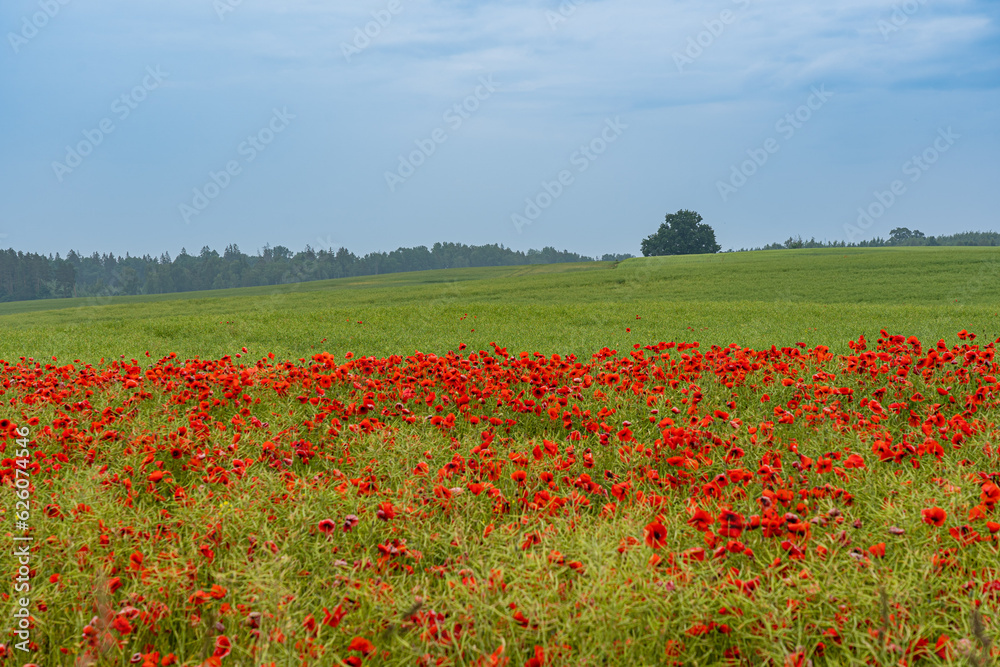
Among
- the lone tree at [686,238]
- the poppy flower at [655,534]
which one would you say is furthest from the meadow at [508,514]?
the lone tree at [686,238]

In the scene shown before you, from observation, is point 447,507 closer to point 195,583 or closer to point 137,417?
point 195,583

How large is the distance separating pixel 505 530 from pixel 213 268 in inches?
6247

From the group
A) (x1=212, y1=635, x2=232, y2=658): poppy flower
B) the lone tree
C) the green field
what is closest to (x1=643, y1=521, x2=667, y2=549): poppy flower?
(x1=212, y1=635, x2=232, y2=658): poppy flower

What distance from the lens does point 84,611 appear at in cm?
375

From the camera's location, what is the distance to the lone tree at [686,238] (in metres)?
106

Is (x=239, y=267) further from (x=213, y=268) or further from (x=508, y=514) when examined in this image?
(x=508, y=514)

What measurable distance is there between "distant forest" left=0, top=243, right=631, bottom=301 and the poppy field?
120 metres

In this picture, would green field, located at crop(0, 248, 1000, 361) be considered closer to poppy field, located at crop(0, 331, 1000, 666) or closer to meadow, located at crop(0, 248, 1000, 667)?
meadow, located at crop(0, 248, 1000, 667)

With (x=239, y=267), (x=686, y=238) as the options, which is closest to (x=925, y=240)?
(x=686, y=238)

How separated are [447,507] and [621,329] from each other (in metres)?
13.5

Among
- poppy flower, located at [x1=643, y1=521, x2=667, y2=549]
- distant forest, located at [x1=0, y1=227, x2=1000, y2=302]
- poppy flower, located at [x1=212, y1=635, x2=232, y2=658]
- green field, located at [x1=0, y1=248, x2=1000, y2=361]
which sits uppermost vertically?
distant forest, located at [x1=0, y1=227, x2=1000, y2=302]

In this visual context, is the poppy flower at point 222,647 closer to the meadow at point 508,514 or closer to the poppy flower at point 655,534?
the meadow at point 508,514

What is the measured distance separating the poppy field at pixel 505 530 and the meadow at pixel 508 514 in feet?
0.08

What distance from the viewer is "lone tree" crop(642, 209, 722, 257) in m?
106
